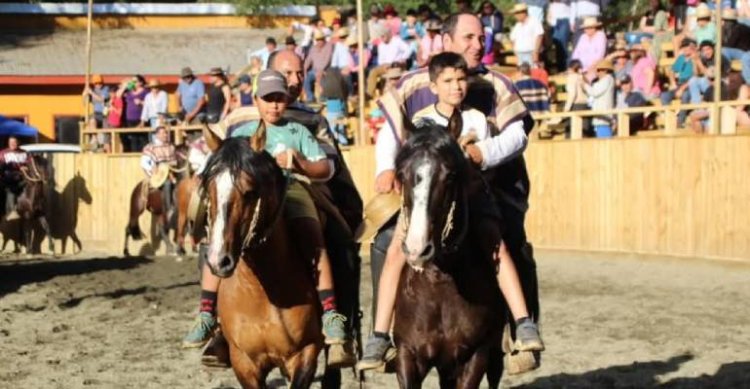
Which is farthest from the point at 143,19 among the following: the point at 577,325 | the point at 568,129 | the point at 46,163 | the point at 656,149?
the point at 577,325

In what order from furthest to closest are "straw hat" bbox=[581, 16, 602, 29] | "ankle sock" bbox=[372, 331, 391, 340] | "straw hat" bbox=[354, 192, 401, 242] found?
"straw hat" bbox=[581, 16, 602, 29] < "straw hat" bbox=[354, 192, 401, 242] < "ankle sock" bbox=[372, 331, 391, 340]

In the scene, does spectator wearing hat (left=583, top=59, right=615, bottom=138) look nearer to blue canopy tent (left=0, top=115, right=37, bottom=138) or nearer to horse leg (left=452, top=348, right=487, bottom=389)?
horse leg (left=452, top=348, right=487, bottom=389)

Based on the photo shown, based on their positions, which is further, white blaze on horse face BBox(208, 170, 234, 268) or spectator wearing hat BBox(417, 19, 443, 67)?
spectator wearing hat BBox(417, 19, 443, 67)

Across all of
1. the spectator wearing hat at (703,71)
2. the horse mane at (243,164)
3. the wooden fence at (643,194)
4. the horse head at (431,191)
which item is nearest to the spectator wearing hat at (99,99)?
the wooden fence at (643,194)

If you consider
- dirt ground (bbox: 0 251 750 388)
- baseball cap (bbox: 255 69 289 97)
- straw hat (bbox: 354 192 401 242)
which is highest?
baseball cap (bbox: 255 69 289 97)

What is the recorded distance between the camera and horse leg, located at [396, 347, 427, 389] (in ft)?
24.5

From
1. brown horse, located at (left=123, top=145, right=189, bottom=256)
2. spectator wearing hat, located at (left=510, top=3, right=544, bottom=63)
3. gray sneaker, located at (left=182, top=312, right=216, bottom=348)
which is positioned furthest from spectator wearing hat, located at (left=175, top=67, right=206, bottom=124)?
gray sneaker, located at (left=182, top=312, right=216, bottom=348)

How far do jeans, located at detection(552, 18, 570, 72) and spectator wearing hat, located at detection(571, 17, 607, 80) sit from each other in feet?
5.67

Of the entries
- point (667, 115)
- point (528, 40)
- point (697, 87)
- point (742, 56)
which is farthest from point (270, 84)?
point (528, 40)

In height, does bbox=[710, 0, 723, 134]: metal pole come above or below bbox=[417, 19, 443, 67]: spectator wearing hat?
below

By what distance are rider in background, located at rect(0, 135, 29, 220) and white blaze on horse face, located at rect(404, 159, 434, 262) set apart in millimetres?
22232

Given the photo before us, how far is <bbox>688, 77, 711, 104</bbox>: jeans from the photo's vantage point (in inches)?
785

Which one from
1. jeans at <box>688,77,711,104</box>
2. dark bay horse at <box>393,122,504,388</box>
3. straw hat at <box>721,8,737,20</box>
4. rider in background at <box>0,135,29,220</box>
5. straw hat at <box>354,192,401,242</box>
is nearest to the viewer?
dark bay horse at <box>393,122,504,388</box>

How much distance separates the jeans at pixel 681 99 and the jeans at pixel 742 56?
2.43 ft
